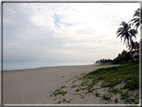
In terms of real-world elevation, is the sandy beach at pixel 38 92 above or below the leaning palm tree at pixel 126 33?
below

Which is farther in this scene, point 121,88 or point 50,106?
point 121,88

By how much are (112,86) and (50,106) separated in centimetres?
372

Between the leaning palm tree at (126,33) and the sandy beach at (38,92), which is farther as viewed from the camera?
the leaning palm tree at (126,33)

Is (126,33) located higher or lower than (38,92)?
higher

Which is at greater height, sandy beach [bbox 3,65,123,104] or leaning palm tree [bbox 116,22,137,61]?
leaning palm tree [bbox 116,22,137,61]

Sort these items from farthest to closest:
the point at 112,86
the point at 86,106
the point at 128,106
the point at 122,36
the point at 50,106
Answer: the point at 122,36, the point at 112,86, the point at 50,106, the point at 86,106, the point at 128,106

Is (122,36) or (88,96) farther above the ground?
(122,36)

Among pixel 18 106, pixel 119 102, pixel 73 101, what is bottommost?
pixel 18 106

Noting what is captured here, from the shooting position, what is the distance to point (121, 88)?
582 cm

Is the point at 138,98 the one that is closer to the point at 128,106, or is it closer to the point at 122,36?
the point at 128,106

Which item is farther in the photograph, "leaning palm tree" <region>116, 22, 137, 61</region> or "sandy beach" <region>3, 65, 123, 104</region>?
"leaning palm tree" <region>116, 22, 137, 61</region>

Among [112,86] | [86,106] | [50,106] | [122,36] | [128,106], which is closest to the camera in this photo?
[128,106]

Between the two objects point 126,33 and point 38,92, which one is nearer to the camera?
point 38,92

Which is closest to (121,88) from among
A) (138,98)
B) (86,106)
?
(138,98)
